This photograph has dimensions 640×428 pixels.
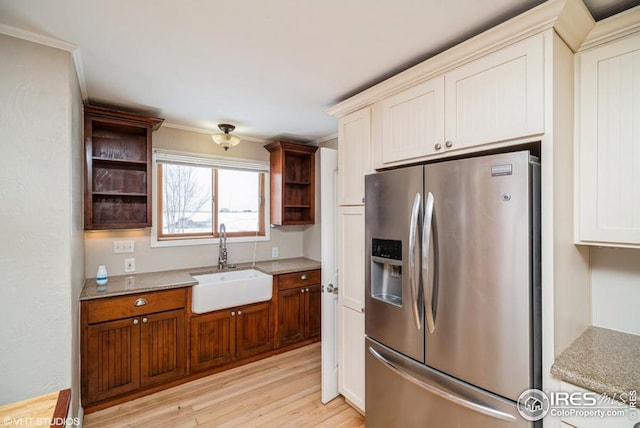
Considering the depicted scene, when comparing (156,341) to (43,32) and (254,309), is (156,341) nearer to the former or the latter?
(254,309)

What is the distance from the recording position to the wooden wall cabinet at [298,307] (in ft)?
10.5

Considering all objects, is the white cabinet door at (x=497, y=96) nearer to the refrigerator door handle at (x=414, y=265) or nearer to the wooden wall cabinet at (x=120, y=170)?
the refrigerator door handle at (x=414, y=265)

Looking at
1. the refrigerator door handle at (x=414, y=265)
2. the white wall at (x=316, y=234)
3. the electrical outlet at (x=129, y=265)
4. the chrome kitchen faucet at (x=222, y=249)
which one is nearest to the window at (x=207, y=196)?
the chrome kitchen faucet at (x=222, y=249)

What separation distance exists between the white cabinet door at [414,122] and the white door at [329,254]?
65cm

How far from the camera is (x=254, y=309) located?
9.82 feet

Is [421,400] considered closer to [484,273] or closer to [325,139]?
[484,273]

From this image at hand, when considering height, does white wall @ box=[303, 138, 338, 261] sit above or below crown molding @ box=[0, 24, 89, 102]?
below

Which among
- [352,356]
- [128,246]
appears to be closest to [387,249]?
[352,356]

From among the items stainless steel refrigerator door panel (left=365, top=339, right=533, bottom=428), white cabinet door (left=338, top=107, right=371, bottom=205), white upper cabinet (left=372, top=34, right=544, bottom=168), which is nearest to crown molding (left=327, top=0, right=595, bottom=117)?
white upper cabinet (left=372, top=34, right=544, bottom=168)

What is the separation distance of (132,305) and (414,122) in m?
2.51

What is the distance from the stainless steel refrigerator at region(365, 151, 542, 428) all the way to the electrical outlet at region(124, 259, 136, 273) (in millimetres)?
2391

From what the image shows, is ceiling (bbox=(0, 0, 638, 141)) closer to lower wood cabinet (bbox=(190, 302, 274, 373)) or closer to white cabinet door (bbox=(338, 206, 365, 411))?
white cabinet door (bbox=(338, 206, 365, 411))

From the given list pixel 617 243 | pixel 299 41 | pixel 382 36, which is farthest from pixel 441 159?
pixel 299 41

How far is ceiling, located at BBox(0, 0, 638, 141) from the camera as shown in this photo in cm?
132
